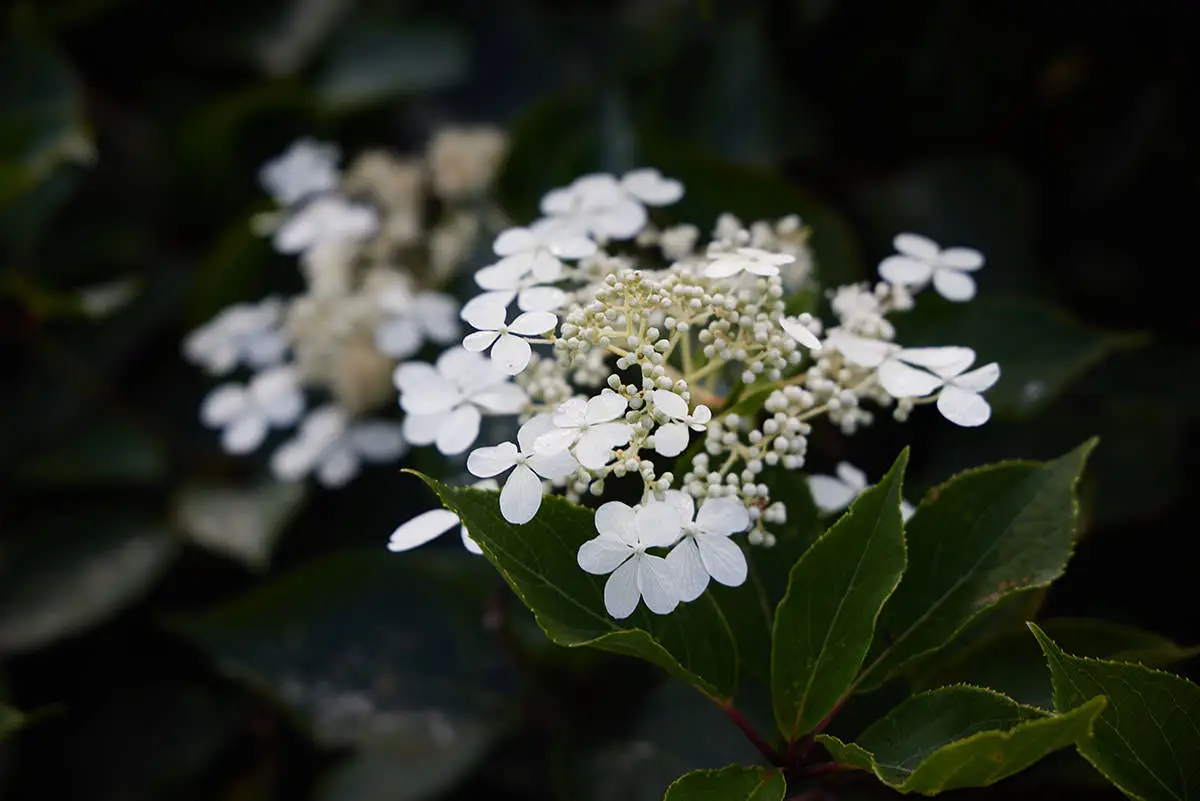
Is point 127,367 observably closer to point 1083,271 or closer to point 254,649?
point 254,649

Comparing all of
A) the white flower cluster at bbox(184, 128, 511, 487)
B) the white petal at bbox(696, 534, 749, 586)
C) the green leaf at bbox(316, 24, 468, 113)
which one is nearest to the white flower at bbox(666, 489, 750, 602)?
the white petal at bbox(696, 534, 749, 586)

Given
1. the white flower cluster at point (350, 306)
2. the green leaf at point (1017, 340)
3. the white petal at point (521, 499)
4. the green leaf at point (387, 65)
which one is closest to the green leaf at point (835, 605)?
the white petal at point (521, 499)

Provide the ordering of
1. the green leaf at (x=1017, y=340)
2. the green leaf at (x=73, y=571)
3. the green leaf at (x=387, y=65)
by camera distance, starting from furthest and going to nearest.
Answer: the green leaf at (x=387, y=65) < the green leaf at (x=73, y=571) < the green leaf at (x=1017, y=340)

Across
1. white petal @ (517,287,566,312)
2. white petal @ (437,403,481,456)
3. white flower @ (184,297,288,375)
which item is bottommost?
white flower @ (184,297,288,375)

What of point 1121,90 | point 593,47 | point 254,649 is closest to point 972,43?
point 1121,90

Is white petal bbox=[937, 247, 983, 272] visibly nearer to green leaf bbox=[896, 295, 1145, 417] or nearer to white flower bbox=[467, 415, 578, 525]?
green leaf bbox=[896, 295, 1145, 417]

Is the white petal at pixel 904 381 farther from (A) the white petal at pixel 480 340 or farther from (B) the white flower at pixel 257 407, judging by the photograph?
(B) the white flower at pixel 257 407

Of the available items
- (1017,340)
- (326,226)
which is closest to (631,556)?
(1017,340)
